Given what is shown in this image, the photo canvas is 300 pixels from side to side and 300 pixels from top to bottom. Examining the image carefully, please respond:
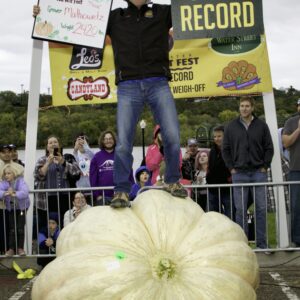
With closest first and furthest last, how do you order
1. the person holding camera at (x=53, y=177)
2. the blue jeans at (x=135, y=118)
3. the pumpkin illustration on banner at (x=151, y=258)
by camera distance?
1. the pumpkin illustration on banner at (x=151, y=258)
2. the blue jeans at (x=135, y=118)
3. the person holding camera at (x=53, y=177)

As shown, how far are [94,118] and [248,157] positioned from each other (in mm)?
4334

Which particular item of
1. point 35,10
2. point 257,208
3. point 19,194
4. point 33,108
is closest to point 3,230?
point 19,194

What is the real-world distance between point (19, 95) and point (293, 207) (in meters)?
8.04

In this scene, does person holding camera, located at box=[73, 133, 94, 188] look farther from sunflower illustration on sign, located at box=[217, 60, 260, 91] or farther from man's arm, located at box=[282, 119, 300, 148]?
→ man's arm, located at box=[282, 119, 300, 148]

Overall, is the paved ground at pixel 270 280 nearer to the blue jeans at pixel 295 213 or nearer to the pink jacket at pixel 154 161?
the blue jeans at pixel 295 213

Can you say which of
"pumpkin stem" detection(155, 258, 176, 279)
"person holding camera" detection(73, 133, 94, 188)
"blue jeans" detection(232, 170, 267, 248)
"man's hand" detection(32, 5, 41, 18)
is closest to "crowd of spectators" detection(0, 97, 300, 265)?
"blue jeans" detection(232, 170, 267, 248)

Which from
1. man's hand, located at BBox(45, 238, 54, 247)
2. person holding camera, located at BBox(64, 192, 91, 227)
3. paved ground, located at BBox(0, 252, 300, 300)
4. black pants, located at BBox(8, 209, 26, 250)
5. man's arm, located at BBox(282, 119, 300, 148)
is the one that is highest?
man's arm, located at BBox(282, 119, 300, 148)

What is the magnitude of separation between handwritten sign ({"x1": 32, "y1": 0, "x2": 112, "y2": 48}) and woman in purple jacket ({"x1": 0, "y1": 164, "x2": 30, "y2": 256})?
196 centimetres

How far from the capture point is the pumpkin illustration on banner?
3.09m

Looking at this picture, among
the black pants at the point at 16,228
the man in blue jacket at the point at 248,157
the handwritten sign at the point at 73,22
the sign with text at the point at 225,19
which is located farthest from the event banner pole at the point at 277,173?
the black pants at the point at 16,228

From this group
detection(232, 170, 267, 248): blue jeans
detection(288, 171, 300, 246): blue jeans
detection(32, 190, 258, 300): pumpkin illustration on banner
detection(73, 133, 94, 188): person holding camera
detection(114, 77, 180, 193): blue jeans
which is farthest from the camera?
detection(73, 133, 94, 188): person holding camera

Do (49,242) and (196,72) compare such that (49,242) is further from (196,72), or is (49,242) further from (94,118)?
(94,118)

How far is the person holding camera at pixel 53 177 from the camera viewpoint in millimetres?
7312

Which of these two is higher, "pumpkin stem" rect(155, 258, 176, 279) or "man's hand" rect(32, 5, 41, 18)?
"man's hand" rect(32, 5, 41, 18)
